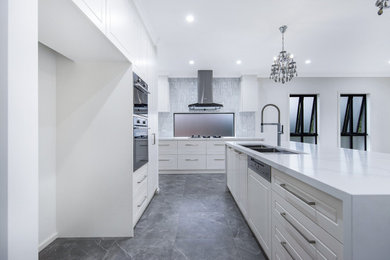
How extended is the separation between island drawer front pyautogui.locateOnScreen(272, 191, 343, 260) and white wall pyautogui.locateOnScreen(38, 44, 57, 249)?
1993mm

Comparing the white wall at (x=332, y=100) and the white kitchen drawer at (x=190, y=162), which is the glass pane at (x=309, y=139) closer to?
the white wall at (x=332, y=100)

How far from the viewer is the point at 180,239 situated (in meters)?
1.72

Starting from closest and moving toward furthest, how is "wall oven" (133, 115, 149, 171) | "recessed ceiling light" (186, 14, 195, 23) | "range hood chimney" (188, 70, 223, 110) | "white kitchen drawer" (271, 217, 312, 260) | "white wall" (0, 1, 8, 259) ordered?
"white wall" (0, 1, 8, 259), "white kitchen drawer" (271, 217, 312, 260), "wall oven" (133, 115, 149, 171), "recessed ceiling light" (186, 14, 195, 23), "range hood chimney" (188, 70, 223, 110)

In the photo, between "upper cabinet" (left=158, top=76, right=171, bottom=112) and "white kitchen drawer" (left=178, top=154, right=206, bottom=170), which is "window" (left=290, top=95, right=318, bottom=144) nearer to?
"white kitchen drawer" (left=178, top=154, right=206, bottom=170)

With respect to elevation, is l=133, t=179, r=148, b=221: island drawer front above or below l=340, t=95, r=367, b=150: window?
below

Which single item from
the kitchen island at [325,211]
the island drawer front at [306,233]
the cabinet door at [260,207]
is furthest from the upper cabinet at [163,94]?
the island drawer front at [306,233]

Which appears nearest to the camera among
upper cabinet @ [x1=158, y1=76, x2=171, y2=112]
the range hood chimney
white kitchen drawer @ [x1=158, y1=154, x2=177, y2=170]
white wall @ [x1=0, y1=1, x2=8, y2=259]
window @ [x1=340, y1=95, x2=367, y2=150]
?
white wall @ [x1=0, y1=1, x2=8, y2=259]

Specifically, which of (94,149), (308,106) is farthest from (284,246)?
(308,106)

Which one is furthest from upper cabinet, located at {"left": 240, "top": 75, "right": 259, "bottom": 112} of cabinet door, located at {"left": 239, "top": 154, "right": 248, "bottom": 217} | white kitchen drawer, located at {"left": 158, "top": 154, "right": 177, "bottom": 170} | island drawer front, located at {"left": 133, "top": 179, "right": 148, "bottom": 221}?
island drawer front, located at {"left": 133, "top": 179, "right": 148, "bottom": 221}

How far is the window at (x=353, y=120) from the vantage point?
16.4ft

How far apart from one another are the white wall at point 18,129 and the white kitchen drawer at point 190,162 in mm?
3619

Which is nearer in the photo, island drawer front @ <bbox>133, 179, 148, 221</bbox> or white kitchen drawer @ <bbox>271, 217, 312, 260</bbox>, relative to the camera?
white kitchen drawer @ <bbox>271, 217, 312, 260</bbox>

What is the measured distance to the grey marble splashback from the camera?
4883 mm

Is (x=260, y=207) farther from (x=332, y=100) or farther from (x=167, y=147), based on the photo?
(x=332, y=100)
